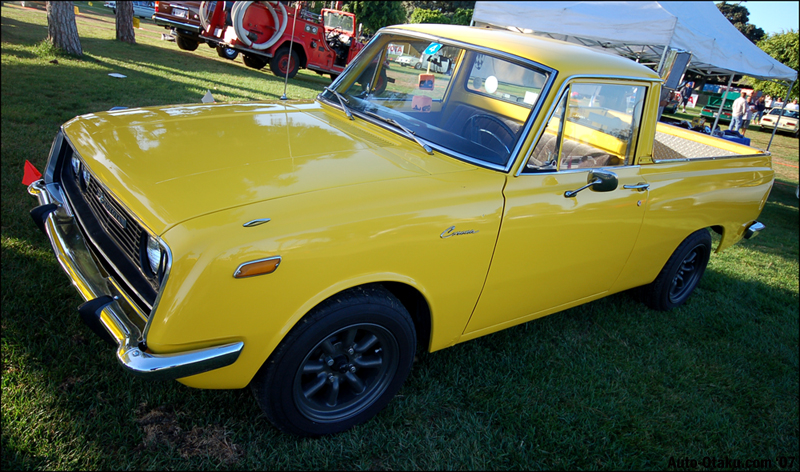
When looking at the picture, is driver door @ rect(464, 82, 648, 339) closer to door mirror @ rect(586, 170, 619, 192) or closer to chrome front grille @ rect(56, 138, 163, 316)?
door mirror @ rect(586, 170, 619, 192)

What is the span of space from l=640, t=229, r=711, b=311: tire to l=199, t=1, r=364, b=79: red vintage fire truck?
32.4ft

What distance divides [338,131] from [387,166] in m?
0.58

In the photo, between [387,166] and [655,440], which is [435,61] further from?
[655,440]

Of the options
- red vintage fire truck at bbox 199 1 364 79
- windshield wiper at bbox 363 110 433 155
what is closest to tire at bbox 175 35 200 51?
red vintage fire truck at bbox 199 1 364 79

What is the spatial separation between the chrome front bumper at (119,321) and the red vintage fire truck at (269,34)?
422 inches

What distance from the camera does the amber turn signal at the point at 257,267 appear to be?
1795 mm

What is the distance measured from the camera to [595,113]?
3.11 metres

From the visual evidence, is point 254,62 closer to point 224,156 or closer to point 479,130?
point 479,130

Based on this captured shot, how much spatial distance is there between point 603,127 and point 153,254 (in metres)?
2.70

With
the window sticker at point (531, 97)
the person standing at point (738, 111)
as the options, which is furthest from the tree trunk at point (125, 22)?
the person standing at point (738, 111)

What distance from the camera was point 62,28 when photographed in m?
10.4

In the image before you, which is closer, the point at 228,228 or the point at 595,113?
the point at 228,228

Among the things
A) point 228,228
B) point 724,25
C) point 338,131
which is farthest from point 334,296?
point 724,25

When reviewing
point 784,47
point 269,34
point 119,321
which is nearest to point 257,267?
point 119,321
